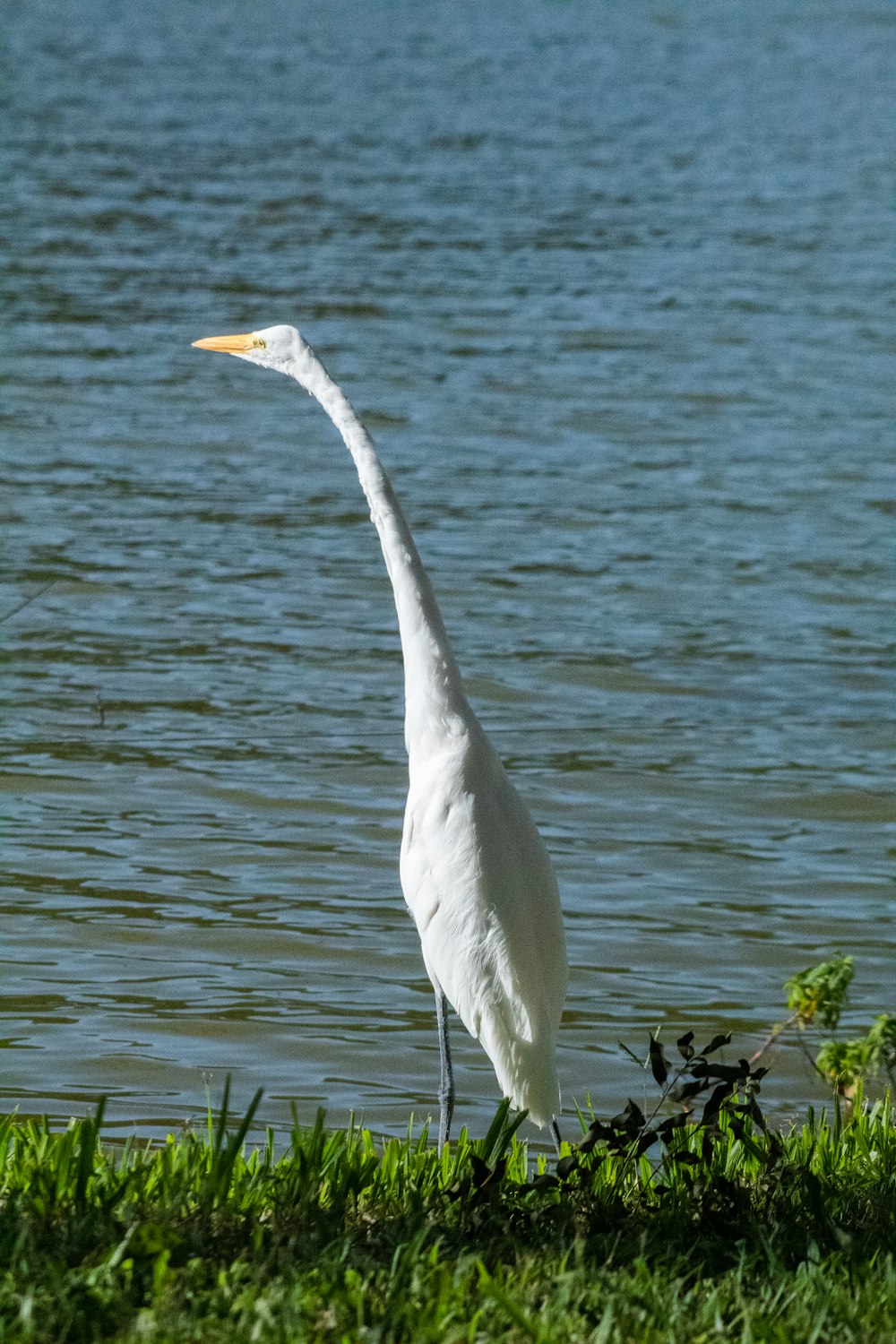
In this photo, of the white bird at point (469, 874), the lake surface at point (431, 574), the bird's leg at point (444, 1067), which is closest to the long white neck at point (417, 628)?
the white bird at point (469, 874)

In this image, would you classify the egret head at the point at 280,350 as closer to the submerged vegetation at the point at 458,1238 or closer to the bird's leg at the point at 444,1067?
the bird's leg at the point at 444,1067

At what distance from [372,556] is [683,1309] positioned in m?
7.27

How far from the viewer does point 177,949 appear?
629 cm

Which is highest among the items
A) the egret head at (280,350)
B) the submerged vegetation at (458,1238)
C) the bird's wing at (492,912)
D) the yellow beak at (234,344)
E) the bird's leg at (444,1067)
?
the yellow beak at (234,344)

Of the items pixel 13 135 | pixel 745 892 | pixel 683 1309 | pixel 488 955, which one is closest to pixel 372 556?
pixel 745 892

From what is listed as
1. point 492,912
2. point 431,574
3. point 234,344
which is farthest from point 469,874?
point 431,574

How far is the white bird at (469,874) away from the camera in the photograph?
4309mm

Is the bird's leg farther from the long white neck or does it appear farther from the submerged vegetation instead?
the long white neck

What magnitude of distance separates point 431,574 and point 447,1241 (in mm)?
6570

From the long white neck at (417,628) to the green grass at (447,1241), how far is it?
0.96 meters

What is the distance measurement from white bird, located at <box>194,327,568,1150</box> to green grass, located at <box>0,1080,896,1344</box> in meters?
0.30

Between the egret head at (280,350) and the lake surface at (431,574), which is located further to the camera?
the lake surface at (431,574)

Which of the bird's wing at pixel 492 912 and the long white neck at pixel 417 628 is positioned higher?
the long white neck at pixel 417 628

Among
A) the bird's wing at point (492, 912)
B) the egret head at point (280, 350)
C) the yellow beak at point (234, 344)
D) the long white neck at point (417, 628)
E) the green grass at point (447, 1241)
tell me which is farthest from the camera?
the yellow beak at point (234, 344)
